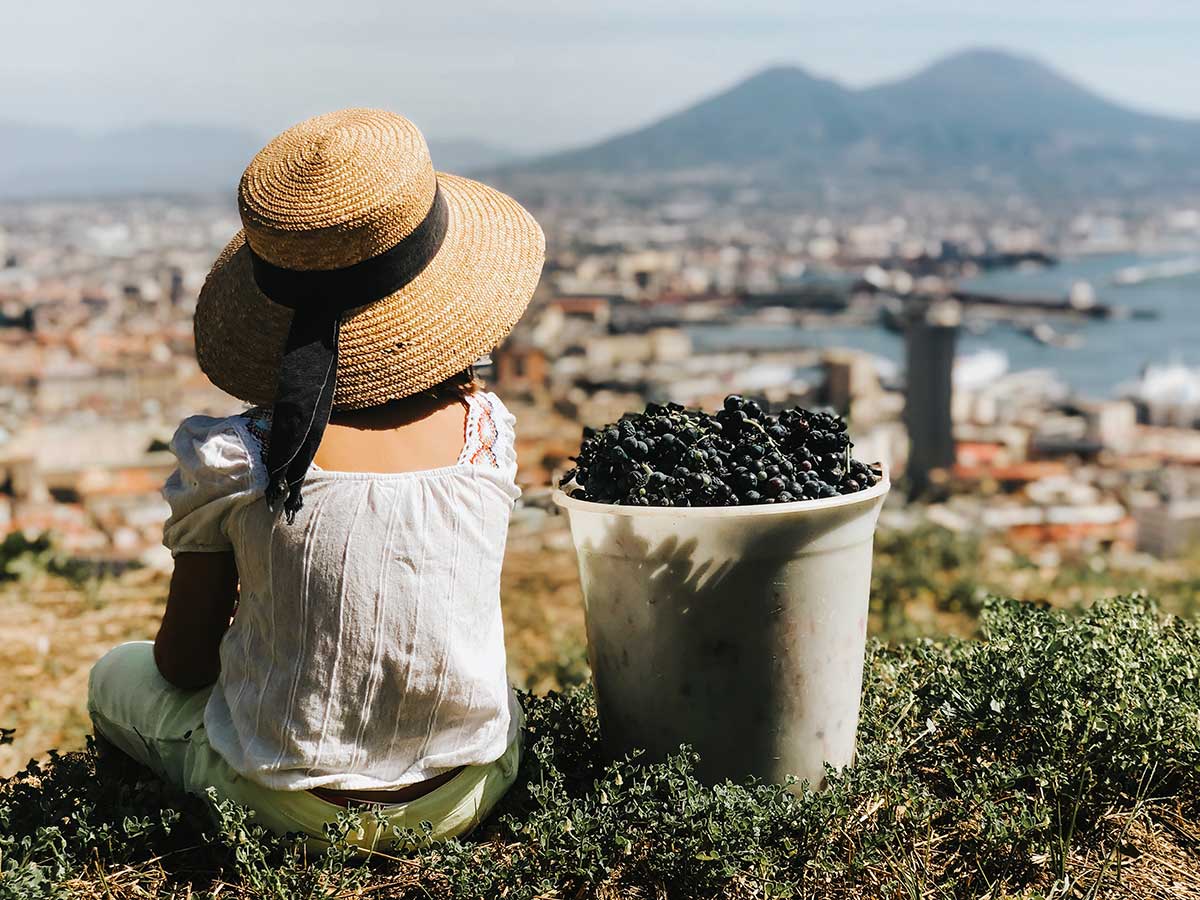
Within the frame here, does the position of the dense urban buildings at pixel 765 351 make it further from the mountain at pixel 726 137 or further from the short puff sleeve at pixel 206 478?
the mountain at pixel 726 137

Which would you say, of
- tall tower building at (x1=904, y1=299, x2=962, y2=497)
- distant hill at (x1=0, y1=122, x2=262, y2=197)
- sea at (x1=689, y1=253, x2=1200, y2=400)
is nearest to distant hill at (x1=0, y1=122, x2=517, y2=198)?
distant hill at (x1=0, y1=122, x2=262, y2=197)

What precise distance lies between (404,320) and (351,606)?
0.42 meters

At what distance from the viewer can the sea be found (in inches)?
2411

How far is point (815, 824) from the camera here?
1788 millimetres

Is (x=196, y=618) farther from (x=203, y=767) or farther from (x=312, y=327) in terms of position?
(x=312, y=327)

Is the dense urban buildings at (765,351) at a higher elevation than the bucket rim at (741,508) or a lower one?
Result: lower

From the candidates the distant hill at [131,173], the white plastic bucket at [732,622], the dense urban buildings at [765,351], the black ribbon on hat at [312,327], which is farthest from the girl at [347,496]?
the distant hill at [131,173]

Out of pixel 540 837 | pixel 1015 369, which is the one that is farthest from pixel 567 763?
pixel 1015 369

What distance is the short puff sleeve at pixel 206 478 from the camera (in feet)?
5.23

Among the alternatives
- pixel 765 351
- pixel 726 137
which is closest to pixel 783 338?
pixel 765 351

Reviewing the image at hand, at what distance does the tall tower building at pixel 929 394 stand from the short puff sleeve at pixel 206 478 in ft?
36.0

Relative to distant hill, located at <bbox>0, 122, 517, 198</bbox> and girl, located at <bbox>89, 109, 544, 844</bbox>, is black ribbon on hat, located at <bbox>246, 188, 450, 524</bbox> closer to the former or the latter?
girl, located at <bbox>89, 109, 544, 844</bbox>

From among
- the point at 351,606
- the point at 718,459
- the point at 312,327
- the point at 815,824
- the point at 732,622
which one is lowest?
the point at 815,824

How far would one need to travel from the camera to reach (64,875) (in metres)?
1.69
